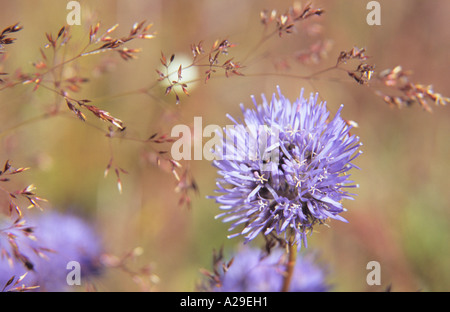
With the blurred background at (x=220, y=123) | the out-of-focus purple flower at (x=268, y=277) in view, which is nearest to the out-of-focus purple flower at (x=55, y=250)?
the blurred background at (x=220, y=123)

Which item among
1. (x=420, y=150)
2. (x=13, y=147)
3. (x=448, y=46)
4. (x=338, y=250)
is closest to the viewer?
(x=13, y=147)

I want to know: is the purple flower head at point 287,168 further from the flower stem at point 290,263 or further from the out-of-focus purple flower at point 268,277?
the out-of-focus purple flower at point 268,277

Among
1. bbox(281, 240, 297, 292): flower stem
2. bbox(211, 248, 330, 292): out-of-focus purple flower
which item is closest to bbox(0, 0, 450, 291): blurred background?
bbox(211, 248, 330, 292): out-of-focus purple flower

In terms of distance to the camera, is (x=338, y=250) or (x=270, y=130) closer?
(x=270, y=130)

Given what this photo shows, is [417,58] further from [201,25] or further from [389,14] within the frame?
[201,25]
